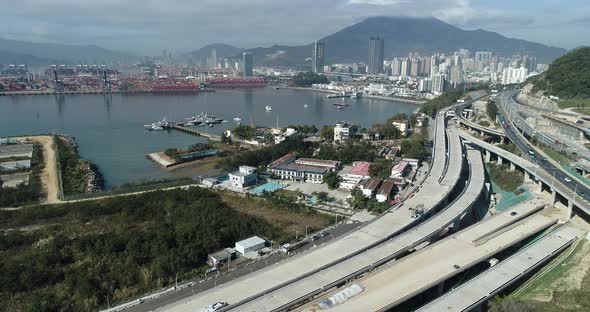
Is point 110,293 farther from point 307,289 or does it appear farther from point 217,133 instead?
point 217,133

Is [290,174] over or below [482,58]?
below

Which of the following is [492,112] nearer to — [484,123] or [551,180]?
[484,123]

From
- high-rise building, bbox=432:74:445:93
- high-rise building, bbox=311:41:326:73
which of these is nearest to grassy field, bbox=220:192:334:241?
high-rise building, bbox=432:74:445:93

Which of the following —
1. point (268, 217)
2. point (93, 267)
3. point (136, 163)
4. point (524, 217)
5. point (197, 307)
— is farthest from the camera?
point (136, 163)

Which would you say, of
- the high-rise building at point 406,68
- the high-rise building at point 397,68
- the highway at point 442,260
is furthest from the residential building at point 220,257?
the high-rise building at point 397,68

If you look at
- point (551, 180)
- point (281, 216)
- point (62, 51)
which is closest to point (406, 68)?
point (551, 180)

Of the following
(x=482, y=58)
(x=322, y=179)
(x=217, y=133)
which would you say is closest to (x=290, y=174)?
(x=322, y=179)
